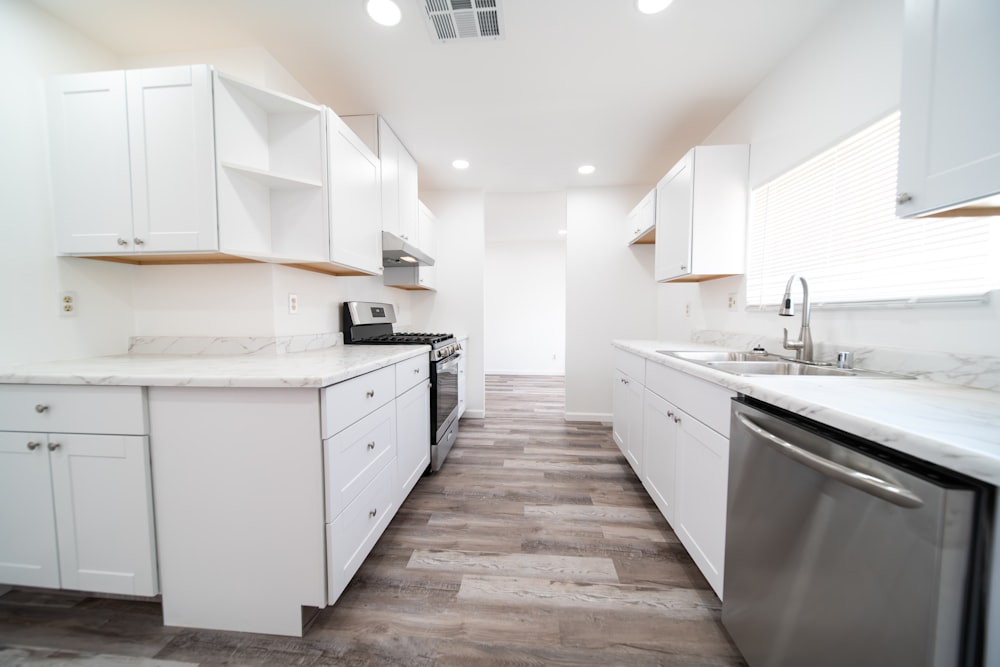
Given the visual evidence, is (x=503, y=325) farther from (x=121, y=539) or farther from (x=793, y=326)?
(x=121, y=539)

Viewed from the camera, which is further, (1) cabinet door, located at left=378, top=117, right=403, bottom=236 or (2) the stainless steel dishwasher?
(1) cabinet door, located at left=378, top=117, right=403, bottom=236

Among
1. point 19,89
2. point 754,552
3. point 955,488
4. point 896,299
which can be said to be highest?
point 19,89

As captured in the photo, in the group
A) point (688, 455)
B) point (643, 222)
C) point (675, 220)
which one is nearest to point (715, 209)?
point (675, 220)

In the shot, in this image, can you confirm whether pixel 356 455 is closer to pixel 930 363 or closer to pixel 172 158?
pixel 172 158

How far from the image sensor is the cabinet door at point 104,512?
1158mm

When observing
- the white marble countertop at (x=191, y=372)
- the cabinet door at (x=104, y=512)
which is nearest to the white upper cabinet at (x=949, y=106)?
the white marble countertop at (x=191, y=372)

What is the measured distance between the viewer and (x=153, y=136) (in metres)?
1.44

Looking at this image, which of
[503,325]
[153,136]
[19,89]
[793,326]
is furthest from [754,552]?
[503,325]

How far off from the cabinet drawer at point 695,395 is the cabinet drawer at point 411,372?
4.68 feet

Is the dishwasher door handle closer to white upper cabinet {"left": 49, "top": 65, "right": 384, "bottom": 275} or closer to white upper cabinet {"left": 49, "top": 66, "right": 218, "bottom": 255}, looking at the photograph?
white upper cabinet {"left": 49, "top": 65, "right": 384, "bottom": 275}

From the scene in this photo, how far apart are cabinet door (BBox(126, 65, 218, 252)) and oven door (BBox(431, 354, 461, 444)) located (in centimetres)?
142

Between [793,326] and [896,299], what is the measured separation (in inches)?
19.8

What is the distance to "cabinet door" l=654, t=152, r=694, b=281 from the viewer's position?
2139 mm

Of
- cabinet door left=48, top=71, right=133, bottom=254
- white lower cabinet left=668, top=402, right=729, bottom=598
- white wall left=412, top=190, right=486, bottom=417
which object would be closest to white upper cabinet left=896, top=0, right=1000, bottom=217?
white lower cabinet left=668, top=402, right=729, bottom=598
